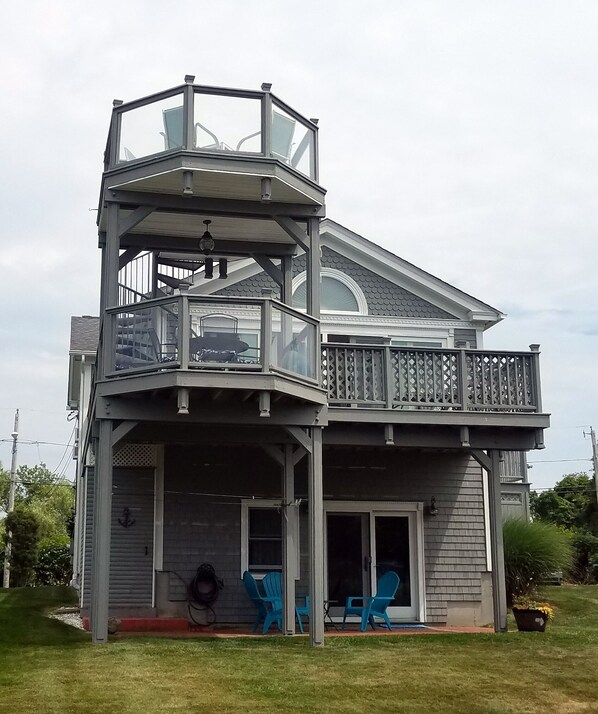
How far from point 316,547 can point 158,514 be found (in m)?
3.95

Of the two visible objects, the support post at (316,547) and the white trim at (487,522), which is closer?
the support post at (316,547)

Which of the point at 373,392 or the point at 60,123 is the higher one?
the point at 60,123

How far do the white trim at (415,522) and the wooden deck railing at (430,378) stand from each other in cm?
277

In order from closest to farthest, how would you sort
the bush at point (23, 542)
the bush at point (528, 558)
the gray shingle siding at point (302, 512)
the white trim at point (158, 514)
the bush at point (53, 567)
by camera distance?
1. the white trim at point (158, 514)
2. the gray shingle siding at point (302, 512)
3. the bush at point (528, 558)
4. the bush at point (23, 542)
5. the bush at point (53, 567)

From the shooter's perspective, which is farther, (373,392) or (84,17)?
(373,392)

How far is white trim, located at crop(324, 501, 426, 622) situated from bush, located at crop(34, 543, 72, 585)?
51.2 feet

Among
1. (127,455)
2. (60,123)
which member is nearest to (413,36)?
(60,123)

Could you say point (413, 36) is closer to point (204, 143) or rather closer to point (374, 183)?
point (204, 143)

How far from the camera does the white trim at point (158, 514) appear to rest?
52.0ft

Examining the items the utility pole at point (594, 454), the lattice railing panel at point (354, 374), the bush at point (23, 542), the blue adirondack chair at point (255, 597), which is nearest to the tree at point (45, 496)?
the bush at point (23, 542)

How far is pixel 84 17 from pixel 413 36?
3.99 meters

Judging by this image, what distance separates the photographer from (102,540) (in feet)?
40.0

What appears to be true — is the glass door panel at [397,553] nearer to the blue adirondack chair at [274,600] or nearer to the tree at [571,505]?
the blue adirondack chair at [274,600]

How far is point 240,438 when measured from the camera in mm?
13500
